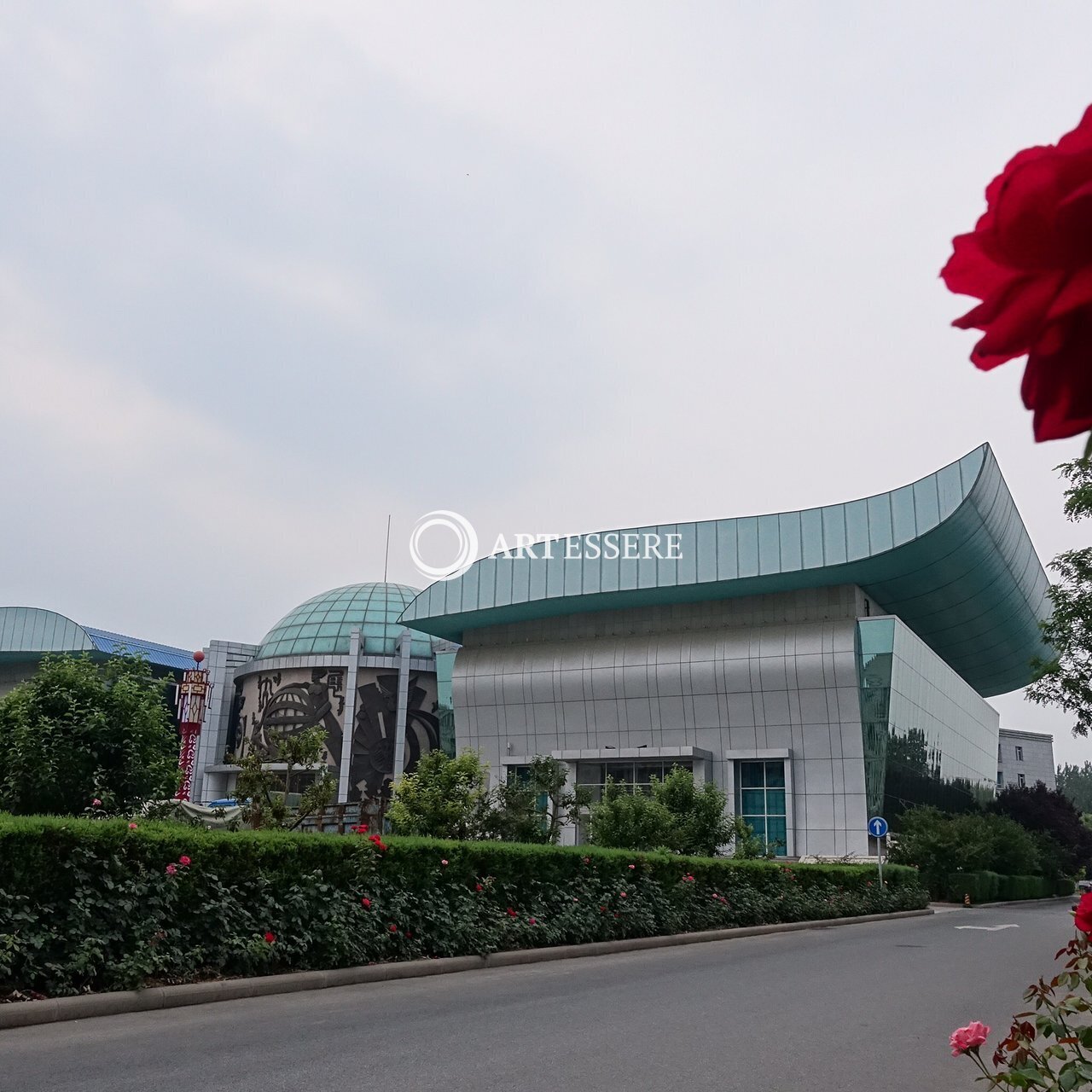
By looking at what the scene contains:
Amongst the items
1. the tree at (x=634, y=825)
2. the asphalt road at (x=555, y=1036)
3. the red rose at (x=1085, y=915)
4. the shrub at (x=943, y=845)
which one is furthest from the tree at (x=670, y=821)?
the red rose at (x=1085, y=915)

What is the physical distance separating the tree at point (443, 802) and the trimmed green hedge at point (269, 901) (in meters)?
11.4

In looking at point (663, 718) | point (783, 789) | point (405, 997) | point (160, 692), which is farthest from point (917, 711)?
point (405, 997)

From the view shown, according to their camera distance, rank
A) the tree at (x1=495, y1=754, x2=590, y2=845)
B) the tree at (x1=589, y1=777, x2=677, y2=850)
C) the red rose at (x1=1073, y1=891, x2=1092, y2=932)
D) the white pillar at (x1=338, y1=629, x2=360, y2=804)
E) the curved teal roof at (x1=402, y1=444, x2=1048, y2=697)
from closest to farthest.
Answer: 1. the red rose at (x1=1073, y1=891, x2=1092, y2=932)
2. the tree at (x1=589, y1=777, x2=677, y2=850)
3. the tree at (x1=495, y1=754, x2=590, y2=845)
4. the curved teal roof at (x1=402, y1=444, x2=1048, y2=697)
5. the white pillar at (x1=338, y1=629, x2=360, y2=804)

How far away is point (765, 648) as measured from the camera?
4888cm

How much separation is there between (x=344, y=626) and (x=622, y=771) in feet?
86.5

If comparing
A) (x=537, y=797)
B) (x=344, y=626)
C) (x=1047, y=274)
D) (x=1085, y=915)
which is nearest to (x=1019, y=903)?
(x=537, y=797)

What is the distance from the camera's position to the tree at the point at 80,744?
59.0ft

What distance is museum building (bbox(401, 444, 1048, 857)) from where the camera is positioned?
45.8m

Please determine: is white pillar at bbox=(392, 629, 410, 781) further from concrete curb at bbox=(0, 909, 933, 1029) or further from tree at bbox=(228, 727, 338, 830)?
concrete curb at bbox=(0, 909, 933, 1029)

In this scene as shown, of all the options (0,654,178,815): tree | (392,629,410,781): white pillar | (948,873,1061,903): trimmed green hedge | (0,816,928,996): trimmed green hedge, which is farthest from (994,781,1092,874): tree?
(0,654,178,815): tree

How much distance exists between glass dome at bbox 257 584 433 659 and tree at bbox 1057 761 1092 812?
12115cm

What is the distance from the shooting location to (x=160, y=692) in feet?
65.7

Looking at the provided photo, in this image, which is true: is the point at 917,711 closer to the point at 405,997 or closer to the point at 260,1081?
Result: the point at 405,997

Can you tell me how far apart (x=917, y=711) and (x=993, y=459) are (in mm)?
12129
